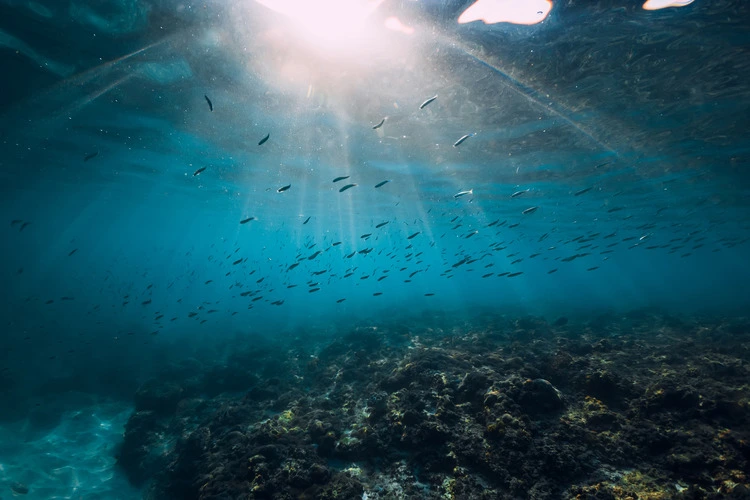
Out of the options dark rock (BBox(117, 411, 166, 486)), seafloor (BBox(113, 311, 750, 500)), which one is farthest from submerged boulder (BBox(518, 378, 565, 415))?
dark rock (BBox(117, 411, 166, 486))

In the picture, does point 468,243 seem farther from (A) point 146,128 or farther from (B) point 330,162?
(A) point 146,128

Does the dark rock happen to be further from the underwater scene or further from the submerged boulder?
the submerged boulder

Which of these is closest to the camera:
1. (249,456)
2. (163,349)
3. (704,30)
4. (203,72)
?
(249,456)

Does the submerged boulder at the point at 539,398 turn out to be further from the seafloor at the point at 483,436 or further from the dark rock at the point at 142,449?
the dark rock at the point at 142,449

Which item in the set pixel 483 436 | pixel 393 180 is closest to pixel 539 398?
pixel 483 436

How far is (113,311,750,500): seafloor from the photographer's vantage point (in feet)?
15.2

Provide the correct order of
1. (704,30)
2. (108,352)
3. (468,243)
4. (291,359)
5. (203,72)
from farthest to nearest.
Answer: (468,243) < (108,352) < (291,359) < (203,72) < (704,30)

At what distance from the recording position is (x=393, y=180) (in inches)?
914

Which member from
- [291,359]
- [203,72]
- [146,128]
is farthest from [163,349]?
[203,72]

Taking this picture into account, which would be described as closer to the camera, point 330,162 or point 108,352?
point 330,162

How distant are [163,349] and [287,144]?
64.8ft

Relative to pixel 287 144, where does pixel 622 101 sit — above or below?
below

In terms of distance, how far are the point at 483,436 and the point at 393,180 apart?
65.4 feet

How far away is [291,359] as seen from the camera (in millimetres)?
16703
